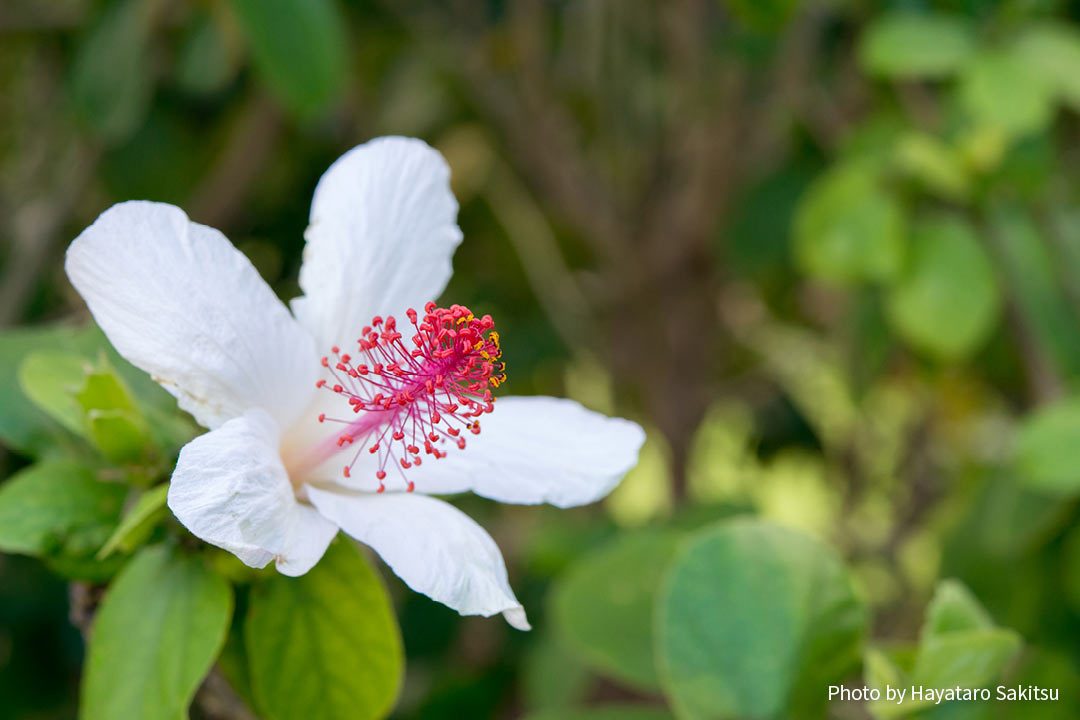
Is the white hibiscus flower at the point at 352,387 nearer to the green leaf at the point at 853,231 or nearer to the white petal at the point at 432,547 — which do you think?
the white petal at the point at 432,547

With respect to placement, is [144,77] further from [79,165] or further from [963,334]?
[963,334]

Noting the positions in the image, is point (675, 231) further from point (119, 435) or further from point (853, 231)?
point (119, 435)

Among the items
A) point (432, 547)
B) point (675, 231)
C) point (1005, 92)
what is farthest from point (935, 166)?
point (432, 547)

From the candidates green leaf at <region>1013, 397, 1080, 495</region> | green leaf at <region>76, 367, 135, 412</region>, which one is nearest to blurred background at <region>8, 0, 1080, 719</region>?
green leaf at <region>1013, 397, 1080, 495</region>

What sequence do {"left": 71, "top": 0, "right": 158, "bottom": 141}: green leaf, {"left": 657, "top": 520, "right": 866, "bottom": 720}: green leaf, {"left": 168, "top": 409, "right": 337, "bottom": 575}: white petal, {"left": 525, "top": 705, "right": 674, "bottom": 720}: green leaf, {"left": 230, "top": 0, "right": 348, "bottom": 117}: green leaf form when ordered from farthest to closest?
1. {"left": 71, "top": 0, "right": 158, "bottom": 141}: green leaf
2. {"left": 230, "top": 0, "right": 348, "bottom": 117}: green leaf
3. {"left": 525, "top": 705, "right": 674, "bottom": 720}: green leaf
4. {"left": 657, "top": 520, "right": 866, "bottom": 720}: green leaf
5. {"left": 168, "top": 409, "right": 337, "bottom": 575}: white petal

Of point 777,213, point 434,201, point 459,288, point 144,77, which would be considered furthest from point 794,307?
point 434,201

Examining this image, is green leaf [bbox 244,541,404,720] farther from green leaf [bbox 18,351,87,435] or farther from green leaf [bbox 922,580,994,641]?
green leaf [bbox 922,580,994,641]

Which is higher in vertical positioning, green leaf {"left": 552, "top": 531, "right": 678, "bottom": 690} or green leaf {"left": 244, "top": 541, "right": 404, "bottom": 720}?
green leaf {"left": 552, "top": 531, "right": 678, "bottom": 690}
